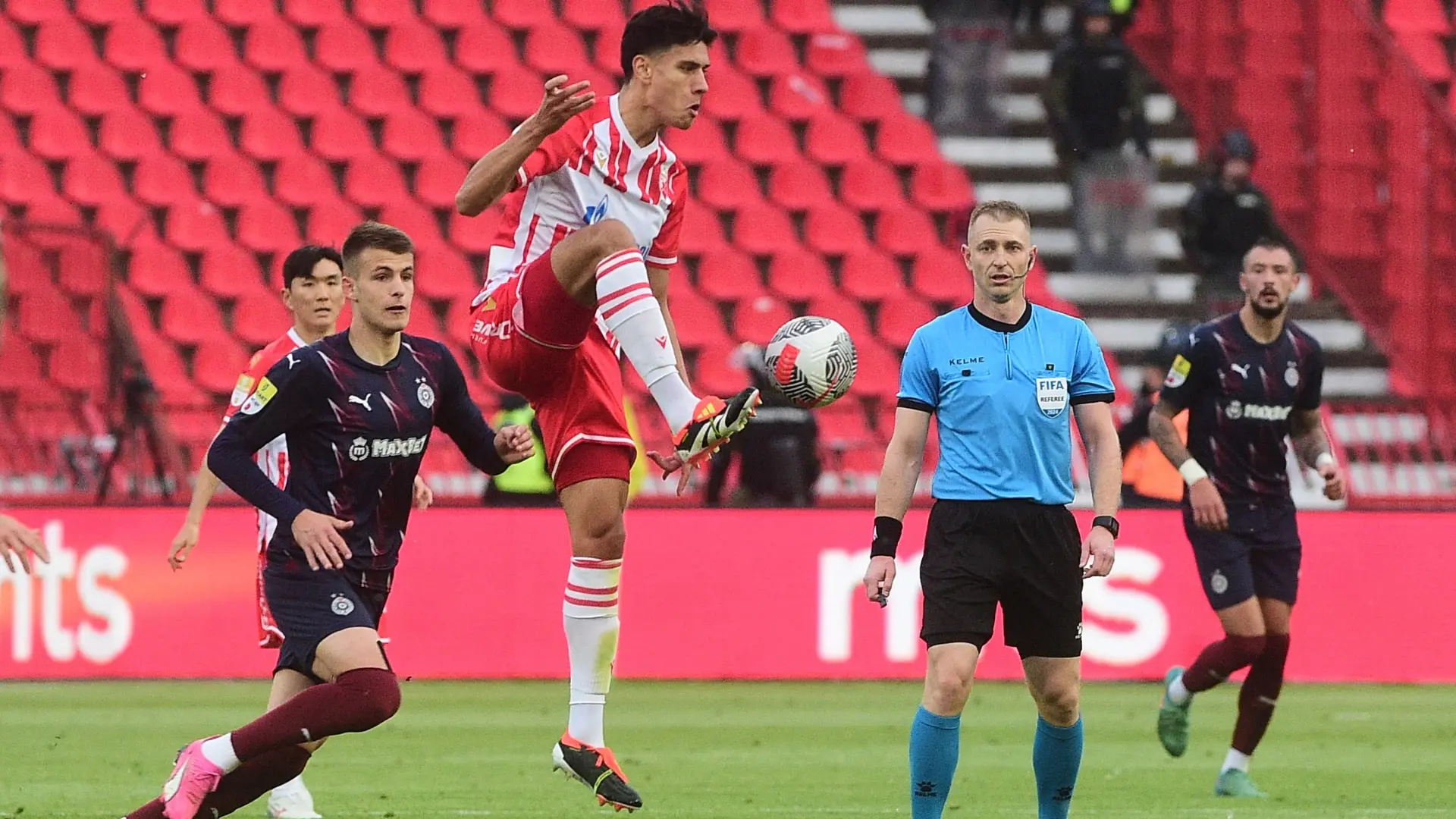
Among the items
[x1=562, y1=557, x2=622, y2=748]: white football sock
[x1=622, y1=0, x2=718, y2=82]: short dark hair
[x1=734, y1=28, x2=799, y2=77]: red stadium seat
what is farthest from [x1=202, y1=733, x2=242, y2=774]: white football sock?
[x1=734, y1=28, x2=799, y2=77]: red stadium seat

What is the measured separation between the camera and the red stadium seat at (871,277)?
18.1 meters

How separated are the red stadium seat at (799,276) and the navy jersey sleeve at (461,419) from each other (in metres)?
10.9

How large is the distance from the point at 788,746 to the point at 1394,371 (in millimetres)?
8695

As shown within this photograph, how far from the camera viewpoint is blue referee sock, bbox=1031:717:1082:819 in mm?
6703

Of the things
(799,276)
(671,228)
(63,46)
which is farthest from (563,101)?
(63,46)

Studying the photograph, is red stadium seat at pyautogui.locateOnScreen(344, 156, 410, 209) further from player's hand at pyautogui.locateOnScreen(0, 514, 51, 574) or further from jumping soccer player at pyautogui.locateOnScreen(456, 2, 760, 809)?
player's hand at pyautogui.locateOnScreen(0, 514, 51, 574)

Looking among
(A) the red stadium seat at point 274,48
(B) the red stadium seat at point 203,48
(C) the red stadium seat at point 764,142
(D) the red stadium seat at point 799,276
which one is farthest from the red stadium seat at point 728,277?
(B) the red stadium seat at point 203,48

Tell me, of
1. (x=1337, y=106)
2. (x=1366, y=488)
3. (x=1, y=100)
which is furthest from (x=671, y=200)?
(x=1, y=100)

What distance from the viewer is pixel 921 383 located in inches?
261

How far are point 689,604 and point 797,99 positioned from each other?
6934mm

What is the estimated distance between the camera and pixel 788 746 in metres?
10.6

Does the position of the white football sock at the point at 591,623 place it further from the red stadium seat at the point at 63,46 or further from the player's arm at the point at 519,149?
the red stadium seat at the point at 63,46

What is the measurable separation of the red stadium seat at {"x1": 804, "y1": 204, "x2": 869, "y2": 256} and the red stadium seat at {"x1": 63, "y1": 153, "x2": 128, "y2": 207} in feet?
19.5

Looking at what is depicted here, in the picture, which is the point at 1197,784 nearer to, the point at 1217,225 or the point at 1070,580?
the point at 1070,580
